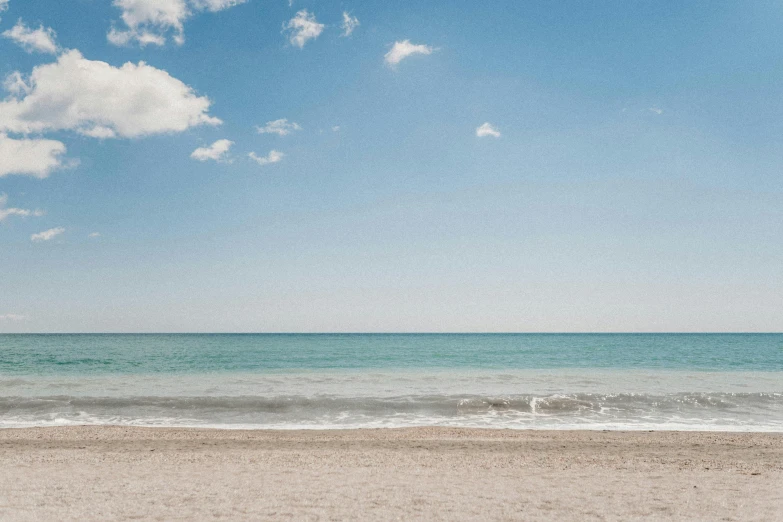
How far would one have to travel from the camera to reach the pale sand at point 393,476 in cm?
706

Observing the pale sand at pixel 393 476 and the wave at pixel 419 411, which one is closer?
the pale sand at pixel 393 476

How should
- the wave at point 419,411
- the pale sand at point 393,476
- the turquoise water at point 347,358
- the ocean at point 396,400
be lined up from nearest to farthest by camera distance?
the pale sand at point 393,476
the wave at point 419,411
the ocean at point 396,400
the turquoise water at point 347,358

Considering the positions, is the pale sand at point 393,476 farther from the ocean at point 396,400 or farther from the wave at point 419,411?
the ocean at point 396,400

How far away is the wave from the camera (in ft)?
53.6

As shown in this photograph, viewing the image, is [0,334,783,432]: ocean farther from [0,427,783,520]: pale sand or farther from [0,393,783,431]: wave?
[0,427,783,520]: pale sand

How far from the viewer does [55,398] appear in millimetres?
20797

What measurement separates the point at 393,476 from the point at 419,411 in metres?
9.70

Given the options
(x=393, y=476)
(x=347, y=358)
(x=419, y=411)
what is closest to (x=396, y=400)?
(x=419, y=411)

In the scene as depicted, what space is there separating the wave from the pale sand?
2822mm


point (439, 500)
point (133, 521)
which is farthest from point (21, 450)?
point (439, 500)

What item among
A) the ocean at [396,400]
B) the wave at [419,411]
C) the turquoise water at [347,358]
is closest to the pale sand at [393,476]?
the wave at [419,411]

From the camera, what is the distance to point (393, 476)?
8953mm

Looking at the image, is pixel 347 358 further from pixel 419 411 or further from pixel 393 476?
pixel 393 476

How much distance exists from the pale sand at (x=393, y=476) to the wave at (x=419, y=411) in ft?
9.26
